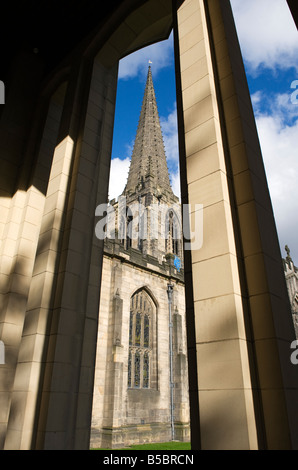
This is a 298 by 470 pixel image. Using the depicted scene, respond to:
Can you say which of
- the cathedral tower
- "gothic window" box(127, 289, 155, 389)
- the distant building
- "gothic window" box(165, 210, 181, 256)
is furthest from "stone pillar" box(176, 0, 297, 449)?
the distant building

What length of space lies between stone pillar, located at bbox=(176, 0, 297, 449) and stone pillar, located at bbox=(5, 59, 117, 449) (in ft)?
7.20

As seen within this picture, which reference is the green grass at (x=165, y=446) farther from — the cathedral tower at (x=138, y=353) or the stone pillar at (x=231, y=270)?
the stone pillar at (x=231, y=270)

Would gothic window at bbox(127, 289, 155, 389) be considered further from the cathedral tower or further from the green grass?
the green grass

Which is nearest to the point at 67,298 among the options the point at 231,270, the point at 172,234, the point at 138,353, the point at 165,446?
the point at 231,270

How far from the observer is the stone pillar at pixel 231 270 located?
103 inches

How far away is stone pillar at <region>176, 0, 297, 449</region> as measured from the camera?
8.61 feet

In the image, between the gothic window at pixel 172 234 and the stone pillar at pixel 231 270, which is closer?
the stone pillar at pixel 231 270

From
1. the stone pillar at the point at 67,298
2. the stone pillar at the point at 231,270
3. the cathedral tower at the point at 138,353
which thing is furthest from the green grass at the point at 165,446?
the stone pillar at the point at 231,270

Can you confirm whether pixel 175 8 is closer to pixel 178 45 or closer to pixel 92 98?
pixel 178 45

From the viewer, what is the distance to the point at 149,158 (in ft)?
157

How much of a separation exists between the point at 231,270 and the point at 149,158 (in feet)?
153

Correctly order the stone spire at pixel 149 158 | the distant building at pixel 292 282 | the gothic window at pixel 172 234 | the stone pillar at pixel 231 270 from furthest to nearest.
Result: the distant building at pixel 292 282 → the stone spire at pixel 149 158 → the gothic window at pixel 172 234 → the stone pillar at pixel 231 270

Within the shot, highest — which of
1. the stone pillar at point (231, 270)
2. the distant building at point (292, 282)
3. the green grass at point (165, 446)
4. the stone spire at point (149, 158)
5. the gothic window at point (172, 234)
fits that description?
the stone spire at point (149, 158)

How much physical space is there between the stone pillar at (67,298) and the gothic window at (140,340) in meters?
21.5
